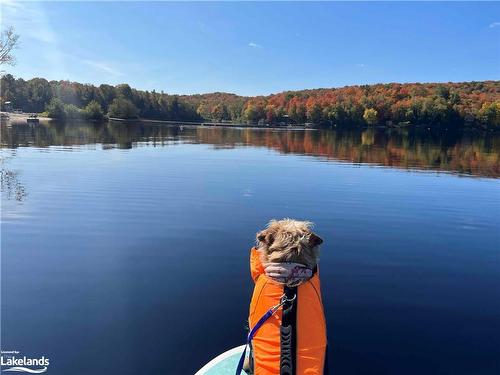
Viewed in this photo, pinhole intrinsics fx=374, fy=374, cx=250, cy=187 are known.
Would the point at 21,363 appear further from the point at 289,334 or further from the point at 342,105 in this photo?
the point at 342,105

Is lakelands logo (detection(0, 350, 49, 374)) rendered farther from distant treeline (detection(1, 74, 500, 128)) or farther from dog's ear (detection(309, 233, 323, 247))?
distant treeline (detection(1, 74, 500, 128))

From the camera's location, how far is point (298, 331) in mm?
4141

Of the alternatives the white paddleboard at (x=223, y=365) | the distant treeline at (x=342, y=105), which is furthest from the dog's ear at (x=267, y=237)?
the distant treeline at (x=342, y=105)

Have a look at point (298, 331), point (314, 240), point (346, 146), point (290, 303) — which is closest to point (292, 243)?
point (314, 240)

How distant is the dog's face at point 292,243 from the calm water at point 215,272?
408cm

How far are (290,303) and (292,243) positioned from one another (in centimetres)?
68

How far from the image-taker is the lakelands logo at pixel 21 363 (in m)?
6.94

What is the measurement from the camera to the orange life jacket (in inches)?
163

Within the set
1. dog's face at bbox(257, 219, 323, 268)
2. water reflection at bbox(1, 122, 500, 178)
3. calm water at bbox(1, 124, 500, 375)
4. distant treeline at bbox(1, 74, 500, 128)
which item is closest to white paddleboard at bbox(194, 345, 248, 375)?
calm water at bbox(1, 124, 500, 375)

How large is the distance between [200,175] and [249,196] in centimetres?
820

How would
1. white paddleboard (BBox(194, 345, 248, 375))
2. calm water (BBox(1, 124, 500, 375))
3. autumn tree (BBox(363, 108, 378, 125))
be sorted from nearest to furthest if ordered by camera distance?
white paddleboard (BBox(194, 345, 248, 375)), calm water (BBox(1, 124, 500, 375)), autumn tree (BBox(363, 108, 378, 125))

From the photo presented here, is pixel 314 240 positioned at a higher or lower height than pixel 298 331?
higher

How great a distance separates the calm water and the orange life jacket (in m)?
3.39

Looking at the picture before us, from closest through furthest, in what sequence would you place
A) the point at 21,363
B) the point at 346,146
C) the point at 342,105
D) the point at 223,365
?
the point at 223,365
the point at 21,363
the point at 346,146
the point at 342,105
